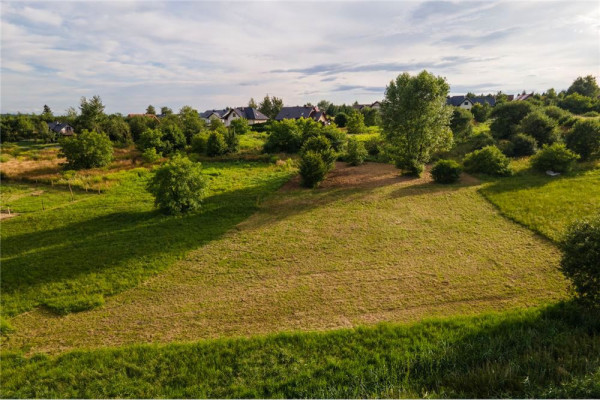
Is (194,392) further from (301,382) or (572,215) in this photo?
(572,215)

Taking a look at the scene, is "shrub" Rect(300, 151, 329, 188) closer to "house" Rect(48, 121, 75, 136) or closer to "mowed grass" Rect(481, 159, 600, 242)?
"mowed grass" Rect(481, 159, 600, 242)

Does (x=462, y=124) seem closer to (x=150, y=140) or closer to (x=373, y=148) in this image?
(x=373, y=148)

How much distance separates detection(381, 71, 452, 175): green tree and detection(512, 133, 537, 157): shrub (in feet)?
25.4

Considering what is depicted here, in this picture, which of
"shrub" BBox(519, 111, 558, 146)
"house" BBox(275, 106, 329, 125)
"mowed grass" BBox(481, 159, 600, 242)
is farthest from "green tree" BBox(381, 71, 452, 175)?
"house" BBox(275, 106, 329, 125)

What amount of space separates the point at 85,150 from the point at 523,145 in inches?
1734

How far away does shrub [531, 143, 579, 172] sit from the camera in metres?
21.9

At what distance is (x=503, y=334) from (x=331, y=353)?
463 centimetres

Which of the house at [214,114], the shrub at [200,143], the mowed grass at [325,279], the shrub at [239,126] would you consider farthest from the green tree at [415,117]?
the house at [214,114]

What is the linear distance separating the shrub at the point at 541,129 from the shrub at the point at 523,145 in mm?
2699

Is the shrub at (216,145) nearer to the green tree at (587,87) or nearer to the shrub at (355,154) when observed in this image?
the shrub at (355,154)

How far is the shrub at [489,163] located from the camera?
22906 millimetres

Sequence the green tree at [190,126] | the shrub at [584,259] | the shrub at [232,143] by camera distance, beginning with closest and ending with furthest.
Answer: the shrub at [584,259]
the shrub at [232,143]
the green tree at [190,126]

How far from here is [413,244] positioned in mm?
13539

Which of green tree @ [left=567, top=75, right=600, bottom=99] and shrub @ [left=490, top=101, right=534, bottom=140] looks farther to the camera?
green tree @ [left=567, top=75, right=600, bottom=99]
